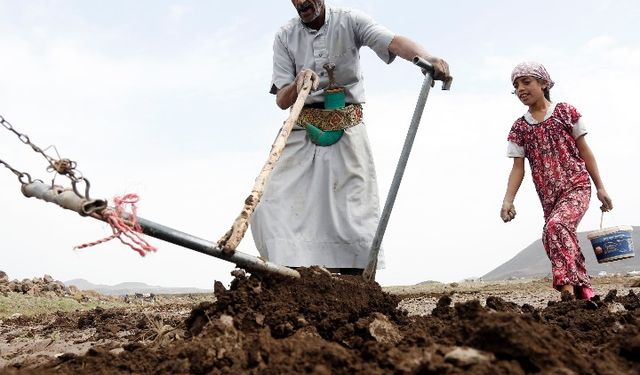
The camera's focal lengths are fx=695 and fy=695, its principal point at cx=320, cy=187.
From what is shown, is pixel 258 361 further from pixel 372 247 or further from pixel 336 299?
pixel 372 247

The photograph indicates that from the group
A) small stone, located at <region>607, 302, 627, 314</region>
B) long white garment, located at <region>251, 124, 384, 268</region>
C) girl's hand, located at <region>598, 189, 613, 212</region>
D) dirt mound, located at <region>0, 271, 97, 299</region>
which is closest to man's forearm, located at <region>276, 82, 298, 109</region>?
long white garment, located at <region>251, 124, 384, 268</region>

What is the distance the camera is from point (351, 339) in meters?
2.79

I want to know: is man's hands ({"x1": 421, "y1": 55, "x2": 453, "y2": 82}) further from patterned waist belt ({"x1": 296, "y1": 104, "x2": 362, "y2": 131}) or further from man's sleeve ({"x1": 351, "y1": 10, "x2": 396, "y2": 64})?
patterned waist belt ({"x1": 296, "y1": 104, "x2": 362, "y2": 131})

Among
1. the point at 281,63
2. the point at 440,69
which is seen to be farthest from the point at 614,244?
the point at 281,63

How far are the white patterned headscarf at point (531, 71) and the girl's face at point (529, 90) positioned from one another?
0.03m

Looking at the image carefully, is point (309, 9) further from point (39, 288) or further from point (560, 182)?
point (39, 288)

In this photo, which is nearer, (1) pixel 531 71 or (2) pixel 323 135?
(2) pixel 323 135

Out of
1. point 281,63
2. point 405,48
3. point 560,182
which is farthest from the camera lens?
point 560,182

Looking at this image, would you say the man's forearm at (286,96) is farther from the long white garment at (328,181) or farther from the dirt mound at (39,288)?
the dirt mound at (39,288)

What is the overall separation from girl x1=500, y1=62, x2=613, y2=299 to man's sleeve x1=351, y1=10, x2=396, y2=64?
1.28 meters

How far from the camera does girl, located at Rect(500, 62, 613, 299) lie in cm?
515

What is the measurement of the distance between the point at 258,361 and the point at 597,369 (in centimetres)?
109

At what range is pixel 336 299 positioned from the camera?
136 inches

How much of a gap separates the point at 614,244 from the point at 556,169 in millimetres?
697
